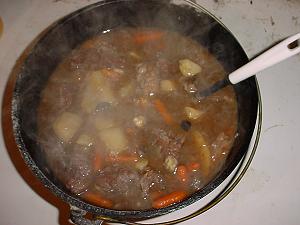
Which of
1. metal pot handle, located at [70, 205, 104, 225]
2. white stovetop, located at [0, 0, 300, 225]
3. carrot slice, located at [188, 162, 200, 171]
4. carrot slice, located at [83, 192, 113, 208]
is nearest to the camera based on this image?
metal pot handle, located at [70, 205, 104, 225]

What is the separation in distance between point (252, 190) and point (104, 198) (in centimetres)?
123

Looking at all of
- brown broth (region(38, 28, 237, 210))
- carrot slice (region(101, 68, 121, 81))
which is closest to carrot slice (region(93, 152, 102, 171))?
brown broth (region(38, 28, 237, 210))

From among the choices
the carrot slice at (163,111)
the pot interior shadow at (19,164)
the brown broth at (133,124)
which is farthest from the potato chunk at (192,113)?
the pot interior shadow at (19,164)

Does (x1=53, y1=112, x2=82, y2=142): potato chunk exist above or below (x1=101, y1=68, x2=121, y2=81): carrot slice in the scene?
below

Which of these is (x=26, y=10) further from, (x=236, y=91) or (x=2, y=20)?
(x=236, y=91)

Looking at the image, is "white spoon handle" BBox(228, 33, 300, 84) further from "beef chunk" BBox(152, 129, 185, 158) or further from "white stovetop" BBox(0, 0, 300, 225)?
"white stovetop" BBox(0, 0, 300, 225)

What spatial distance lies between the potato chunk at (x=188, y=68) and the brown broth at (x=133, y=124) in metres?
0.04

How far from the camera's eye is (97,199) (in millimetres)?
2451

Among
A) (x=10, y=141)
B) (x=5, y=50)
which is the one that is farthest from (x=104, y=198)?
(x=5, y=50)

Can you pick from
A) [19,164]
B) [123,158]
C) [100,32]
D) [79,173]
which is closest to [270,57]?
[123,158]

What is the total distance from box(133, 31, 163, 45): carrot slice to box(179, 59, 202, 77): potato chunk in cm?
40

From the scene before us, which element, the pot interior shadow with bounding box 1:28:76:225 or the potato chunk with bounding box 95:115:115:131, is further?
the pot interior shadow with bounding box 1:28:76:225

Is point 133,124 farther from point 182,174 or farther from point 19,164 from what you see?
point 19,164

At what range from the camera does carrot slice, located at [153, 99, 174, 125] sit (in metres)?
2.71
